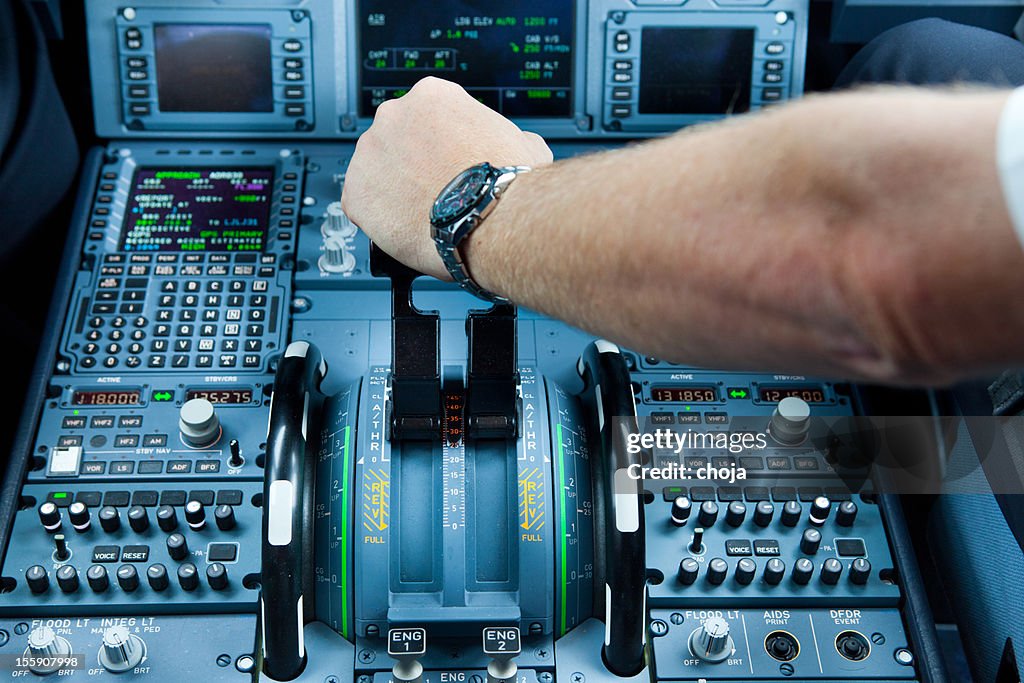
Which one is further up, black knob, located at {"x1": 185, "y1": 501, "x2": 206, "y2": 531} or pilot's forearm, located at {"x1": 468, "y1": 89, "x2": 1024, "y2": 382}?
pilot's forearm, located at {"x1": 468, "y1": 89, "x2": 1024, "y2": 382}

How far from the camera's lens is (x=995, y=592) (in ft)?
6.61

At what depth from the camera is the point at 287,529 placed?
177 centimetres

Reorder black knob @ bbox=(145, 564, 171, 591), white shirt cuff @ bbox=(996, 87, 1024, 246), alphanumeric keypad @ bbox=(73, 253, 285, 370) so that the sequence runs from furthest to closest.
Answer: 1. alphanumeric keypad @ bbox=(73, 253, 285, 370)
2. black knob @ bbox=(145, 564, 171, 591)
3. white shirt cuff @ bbox=(996, 87, 1024, 246)

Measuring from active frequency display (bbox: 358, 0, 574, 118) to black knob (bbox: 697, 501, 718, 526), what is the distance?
3.61ft

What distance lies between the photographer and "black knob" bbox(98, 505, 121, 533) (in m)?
1.96

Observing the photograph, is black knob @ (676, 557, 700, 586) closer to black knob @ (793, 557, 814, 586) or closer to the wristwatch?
black knob @ (793, 557, 814, 586)

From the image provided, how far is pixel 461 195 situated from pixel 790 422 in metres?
0.93

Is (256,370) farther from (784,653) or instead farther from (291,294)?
(784,653)

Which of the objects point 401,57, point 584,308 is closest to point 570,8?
point 401,57

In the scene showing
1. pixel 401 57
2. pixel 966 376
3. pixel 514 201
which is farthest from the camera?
pixel 401 57

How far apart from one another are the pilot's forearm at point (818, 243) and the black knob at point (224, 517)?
3.27 feet

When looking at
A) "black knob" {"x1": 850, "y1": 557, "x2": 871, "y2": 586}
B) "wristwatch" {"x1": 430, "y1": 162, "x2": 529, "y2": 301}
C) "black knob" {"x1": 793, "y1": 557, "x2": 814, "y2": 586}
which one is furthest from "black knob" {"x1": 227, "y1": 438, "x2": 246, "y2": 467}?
"black knob" {"x1": 850, "y1": 557, "x2": 871, "y2": 586}

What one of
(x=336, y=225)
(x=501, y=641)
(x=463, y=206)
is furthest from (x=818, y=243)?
(x=336, y=225)

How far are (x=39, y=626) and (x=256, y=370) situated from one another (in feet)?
2.03
